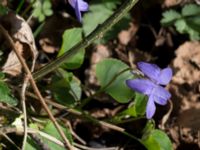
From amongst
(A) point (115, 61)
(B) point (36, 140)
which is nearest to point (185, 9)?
(A) point (115, 61)

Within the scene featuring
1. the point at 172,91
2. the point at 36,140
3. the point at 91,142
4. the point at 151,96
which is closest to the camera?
the point at 151,96

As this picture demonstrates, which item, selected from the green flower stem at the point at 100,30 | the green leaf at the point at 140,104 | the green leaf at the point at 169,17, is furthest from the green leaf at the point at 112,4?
the green flower stem at the point at 100,30

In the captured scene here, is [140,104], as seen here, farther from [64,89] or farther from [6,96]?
[6,96]

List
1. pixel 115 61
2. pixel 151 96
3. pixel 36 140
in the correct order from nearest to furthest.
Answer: pixel 151 96 → pixel 36 140 → pixel 115 61

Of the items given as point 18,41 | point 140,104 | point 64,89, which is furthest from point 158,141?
point 18,41

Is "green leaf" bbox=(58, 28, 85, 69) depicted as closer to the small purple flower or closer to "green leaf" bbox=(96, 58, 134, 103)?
"green leaf" bbox=(96, 58, 134, 103)

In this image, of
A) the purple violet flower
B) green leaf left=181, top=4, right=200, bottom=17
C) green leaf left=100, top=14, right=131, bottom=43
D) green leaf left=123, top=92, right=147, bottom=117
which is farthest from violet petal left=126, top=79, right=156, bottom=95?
green leaf left=181, top=4, right=200, bottom=17

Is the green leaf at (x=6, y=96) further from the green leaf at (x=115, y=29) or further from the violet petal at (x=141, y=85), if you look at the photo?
the green leaf at (x=115, y=29)

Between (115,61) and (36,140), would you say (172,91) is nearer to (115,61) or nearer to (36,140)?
(115,61)
